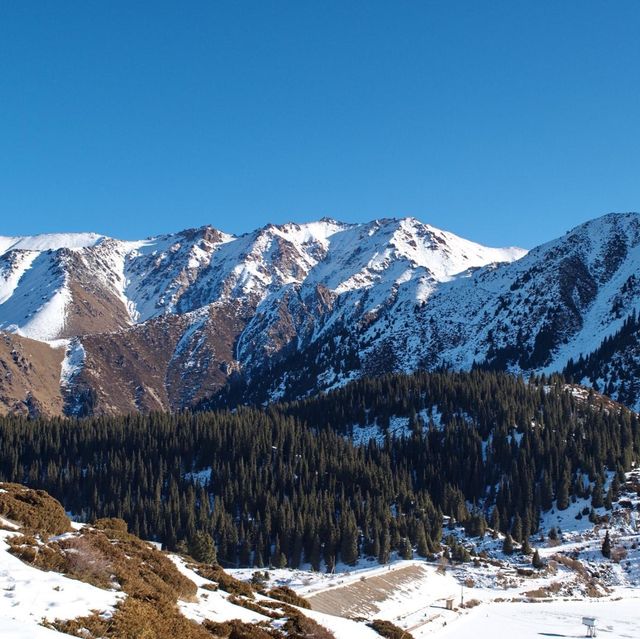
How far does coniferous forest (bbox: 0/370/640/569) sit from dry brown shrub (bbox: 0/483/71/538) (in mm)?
65223

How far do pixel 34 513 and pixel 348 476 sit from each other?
119 metres

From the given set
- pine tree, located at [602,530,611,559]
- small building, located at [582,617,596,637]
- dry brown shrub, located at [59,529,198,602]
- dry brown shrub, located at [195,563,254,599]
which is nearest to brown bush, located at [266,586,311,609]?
dry brown shrub, located at [195,563,254,599]

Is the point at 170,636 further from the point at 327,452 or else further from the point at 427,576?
the point at 327,452

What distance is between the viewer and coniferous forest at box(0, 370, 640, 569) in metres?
129

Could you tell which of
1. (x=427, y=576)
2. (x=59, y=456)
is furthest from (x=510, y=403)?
(x=59, y=456)

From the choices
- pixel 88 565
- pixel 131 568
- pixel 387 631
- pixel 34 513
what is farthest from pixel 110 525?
pixel 387 631

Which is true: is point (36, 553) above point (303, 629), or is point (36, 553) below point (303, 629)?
above

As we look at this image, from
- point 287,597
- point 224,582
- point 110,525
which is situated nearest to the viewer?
point 224,582

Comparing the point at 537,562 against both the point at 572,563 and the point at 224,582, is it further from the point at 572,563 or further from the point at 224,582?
the point at 224,582

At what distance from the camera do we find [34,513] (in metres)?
43.7

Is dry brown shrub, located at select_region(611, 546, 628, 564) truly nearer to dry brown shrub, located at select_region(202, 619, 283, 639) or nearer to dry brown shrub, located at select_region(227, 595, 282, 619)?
dry brown shrub, located at select_region(227, 595, 282, 619)

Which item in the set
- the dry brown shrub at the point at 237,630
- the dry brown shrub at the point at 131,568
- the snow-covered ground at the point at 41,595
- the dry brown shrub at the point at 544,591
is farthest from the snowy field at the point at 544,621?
the snow-covered ground at the point at 41,595

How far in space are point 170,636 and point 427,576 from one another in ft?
257

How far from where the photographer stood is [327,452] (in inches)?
6821
